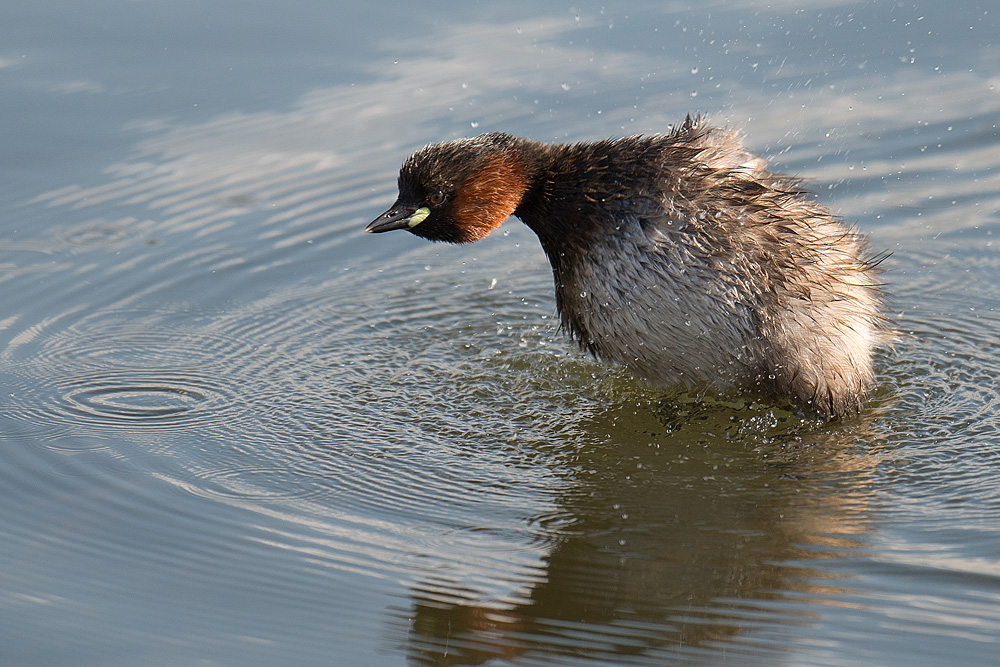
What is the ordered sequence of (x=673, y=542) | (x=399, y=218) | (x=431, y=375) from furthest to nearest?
(x=431, y=375) → (x=399, y=218) → (x=673, y=542)

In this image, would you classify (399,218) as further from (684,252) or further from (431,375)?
(684,252)

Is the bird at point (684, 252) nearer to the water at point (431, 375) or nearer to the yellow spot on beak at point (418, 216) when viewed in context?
the yellow spot on beak at point (418, 216)

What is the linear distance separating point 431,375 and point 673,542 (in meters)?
2.02

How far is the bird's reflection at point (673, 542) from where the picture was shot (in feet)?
15.6

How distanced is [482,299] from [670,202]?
1953 mm

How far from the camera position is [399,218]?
261 inches

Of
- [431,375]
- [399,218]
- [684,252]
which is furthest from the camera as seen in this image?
[431,375]

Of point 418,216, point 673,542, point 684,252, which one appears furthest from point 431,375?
point 673,542

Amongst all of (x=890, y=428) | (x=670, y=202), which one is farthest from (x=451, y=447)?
(x=890, y=428)

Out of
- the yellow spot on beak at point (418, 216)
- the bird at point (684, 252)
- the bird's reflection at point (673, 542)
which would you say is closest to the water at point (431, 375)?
the bird's reflection at point (673, 542)

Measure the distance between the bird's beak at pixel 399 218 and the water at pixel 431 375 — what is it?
2.67 feet

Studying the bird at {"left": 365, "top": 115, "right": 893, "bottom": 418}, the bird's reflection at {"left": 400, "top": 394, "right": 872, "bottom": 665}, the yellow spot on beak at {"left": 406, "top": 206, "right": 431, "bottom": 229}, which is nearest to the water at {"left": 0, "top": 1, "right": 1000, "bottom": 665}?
the bird's reflection at {"left": 400, "top": 394, "right": 872, "bottom": 665}

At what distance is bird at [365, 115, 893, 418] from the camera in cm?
625

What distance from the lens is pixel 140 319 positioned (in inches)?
303
